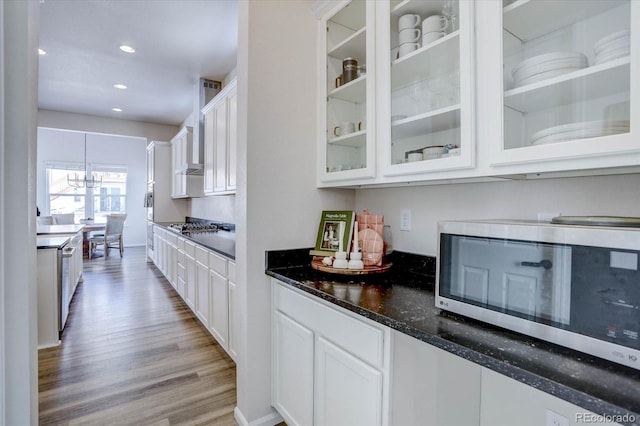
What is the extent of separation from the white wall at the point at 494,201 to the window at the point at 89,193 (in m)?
8.60

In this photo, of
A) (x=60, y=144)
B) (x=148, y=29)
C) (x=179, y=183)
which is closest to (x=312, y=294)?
(x=148, y=29)

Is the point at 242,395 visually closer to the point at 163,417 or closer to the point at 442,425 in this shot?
the point at 163,417

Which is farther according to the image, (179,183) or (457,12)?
(179,183)

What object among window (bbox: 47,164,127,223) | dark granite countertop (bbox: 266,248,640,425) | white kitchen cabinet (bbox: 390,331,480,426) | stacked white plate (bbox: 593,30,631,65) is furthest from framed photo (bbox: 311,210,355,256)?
window (bbox: 47,164,127,223)

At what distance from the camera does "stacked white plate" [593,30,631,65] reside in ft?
2.79

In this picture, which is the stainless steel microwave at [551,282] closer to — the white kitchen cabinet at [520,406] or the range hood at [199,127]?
the white kitchen cabinet at [520,406]

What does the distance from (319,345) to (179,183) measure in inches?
186

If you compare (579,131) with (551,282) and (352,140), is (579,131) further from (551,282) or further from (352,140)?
(352,140)

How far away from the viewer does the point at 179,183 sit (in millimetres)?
5387

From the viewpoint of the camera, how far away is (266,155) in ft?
5.78

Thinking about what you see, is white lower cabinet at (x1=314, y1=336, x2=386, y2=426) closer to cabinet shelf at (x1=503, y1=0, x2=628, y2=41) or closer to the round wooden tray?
the round wooden tray

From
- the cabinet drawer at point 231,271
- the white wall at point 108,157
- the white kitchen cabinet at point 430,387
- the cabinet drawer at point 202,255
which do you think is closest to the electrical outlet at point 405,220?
the white kitchen cabinet at point 430,387

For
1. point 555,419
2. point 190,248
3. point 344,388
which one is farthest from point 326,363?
point 190,248

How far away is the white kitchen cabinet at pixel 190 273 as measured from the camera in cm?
330
